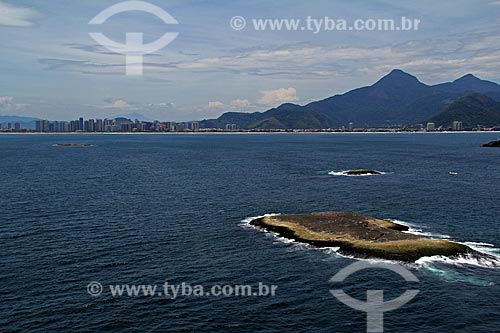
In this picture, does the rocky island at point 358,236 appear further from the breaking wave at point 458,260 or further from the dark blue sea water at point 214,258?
the dark blue sea water at point 214,258

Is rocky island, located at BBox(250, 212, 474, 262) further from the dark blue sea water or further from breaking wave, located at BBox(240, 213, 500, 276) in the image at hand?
the dark blue sea water

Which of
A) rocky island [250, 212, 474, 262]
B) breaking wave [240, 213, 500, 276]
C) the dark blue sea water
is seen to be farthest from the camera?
rocky island [250, 212, 474, 262]

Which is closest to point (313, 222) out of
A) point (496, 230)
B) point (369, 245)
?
point (369, 245)

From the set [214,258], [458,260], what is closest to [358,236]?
[458,260]

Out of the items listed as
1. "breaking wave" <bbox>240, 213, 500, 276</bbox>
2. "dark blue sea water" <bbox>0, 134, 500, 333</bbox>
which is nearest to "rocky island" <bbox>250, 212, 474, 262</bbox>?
"breaking wave" <bbox>240, 213, 500, 276</bbox>

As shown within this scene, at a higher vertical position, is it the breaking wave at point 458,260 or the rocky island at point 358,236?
the rocky island at point 358,236

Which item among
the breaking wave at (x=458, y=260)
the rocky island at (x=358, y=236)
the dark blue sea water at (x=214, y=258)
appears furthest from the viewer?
the rocky island at (x=358, y=236)

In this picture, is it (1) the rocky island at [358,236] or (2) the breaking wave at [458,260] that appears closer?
(2) the breaking wave at [458,260]

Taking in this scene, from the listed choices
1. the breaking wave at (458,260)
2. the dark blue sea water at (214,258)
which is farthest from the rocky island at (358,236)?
the dark blue sea water at (214,258)

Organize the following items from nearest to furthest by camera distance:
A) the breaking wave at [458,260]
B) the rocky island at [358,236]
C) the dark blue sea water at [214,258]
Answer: the dark blue sea water at [214,258], the breaking wave at [458,260], the rocky island at [358,236]
